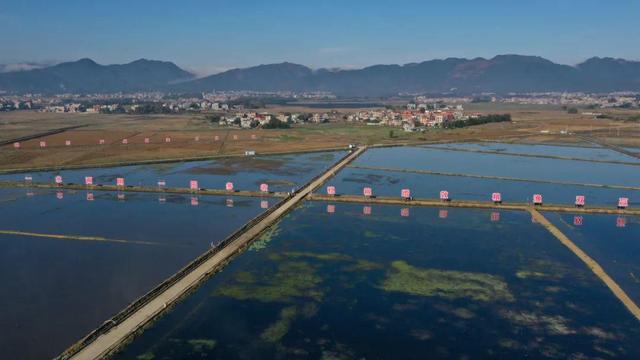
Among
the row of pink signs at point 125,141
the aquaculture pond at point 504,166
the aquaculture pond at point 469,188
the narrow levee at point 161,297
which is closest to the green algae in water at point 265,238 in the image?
the narrow levee at point 161,297

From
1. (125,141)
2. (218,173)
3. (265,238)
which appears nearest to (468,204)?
(265,238)

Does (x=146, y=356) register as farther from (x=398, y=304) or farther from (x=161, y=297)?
(x=398, y=304)

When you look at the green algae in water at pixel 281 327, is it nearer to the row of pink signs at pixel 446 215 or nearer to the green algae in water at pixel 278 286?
the green algae in water at pixel 278 286

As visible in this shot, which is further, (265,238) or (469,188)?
(469,188)

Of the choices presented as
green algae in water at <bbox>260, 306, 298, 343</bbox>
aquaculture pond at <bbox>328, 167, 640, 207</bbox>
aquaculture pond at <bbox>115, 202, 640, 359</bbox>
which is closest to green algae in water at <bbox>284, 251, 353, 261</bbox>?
aquaculture pond at <bbox>115, 202, 640, 359</bbox>

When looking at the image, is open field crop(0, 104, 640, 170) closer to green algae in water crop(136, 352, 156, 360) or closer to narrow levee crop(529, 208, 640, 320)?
narrow levee crop(529, 208, 640, 320)
